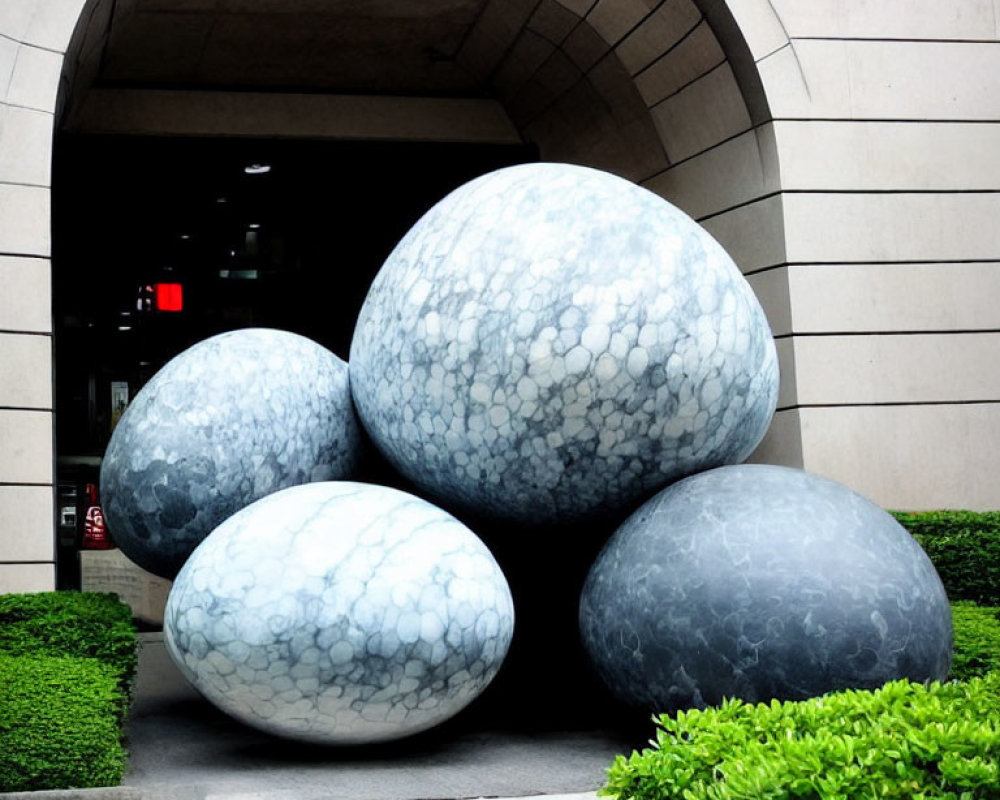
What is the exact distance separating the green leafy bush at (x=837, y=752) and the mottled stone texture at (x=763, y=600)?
6.04ft

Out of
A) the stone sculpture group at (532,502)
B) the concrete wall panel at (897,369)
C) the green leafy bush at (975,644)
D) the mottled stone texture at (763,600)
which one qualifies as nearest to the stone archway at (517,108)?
the concrete wall panel at (897,369)

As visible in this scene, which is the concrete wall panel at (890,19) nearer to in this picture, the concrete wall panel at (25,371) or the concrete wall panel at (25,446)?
the concrete wall panel at (25,371)

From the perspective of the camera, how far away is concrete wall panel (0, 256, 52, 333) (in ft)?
36.2

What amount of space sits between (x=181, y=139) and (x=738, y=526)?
431 inches

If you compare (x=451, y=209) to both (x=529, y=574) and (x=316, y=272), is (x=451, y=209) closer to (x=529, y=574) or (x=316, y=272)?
(x=529, y=574)

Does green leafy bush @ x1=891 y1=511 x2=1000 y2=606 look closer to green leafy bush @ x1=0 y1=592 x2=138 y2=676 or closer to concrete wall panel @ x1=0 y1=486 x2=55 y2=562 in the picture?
green leafy bush @ x1=0 y1=592 x2=138 y2=676

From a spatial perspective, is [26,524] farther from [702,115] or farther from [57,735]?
[702,115]

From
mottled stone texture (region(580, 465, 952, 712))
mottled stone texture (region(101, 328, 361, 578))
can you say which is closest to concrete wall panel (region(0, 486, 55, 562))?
mottled stone texture (region(101, 328, 361, 578))

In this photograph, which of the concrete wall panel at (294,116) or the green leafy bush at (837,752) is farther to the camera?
the concrete wall panel at (294,116)

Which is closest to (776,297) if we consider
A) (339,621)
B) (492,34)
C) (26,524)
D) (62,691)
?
(492,34)

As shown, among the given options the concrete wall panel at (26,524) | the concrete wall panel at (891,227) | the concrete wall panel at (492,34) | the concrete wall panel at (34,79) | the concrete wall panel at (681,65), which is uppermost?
the concrete wall panel at (492,34)

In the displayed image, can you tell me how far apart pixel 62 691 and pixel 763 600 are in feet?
10.7

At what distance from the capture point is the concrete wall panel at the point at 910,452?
40.6ft

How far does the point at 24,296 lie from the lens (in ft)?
36.4
